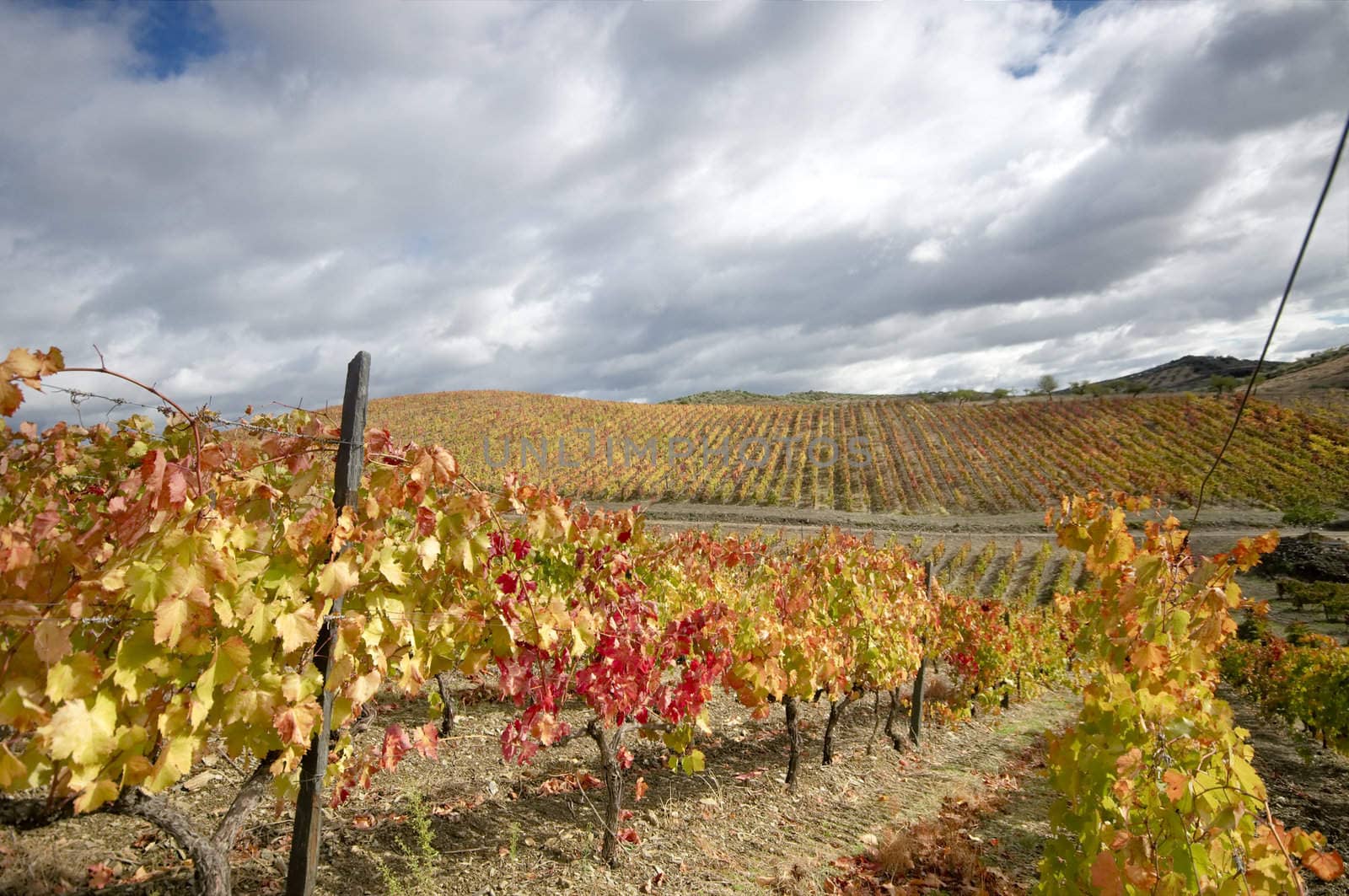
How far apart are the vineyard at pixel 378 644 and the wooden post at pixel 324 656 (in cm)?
2

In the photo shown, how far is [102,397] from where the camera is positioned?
2.12 m

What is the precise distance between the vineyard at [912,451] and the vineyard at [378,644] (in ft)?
82.4

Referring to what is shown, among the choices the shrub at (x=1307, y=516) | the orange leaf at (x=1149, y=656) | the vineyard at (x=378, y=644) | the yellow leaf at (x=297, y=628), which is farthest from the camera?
the shrub at (x=1307, y=516)

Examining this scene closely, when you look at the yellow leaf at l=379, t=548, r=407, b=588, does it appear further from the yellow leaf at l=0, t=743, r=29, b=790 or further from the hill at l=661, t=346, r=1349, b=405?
the hill at l=661, t=346, r=1349, b=405

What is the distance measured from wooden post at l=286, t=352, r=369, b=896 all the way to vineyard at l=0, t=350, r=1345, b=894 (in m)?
0.02

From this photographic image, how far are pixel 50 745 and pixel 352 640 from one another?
32.8 inches

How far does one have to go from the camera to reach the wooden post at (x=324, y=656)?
8.89 ft

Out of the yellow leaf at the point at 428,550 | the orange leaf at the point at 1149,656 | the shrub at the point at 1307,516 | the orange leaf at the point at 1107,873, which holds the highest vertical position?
the yellow leaf at the point at 428,550

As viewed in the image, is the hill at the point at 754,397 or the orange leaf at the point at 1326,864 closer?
the orange leaf at the point at 1326,864

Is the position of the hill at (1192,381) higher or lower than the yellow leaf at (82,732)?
higher

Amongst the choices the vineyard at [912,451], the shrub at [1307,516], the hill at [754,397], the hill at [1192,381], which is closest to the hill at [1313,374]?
the hill at [1192,381]

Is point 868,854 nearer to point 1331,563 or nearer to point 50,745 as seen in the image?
point 50,745

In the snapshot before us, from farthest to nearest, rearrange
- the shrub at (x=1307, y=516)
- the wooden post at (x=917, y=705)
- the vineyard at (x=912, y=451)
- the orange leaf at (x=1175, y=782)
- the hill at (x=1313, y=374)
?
1. the hill at (x=1313, y=374)
2. the vineyard at (x=912, y=451)
3. the shrub at (x=1307, y=516)
4. the wooden post at (x=917, y=705)
5. the orange leaf at (x=1175, y=782)

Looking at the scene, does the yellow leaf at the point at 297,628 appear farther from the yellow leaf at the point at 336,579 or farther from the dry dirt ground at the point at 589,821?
the dry dirt ground at the point at 589,821
